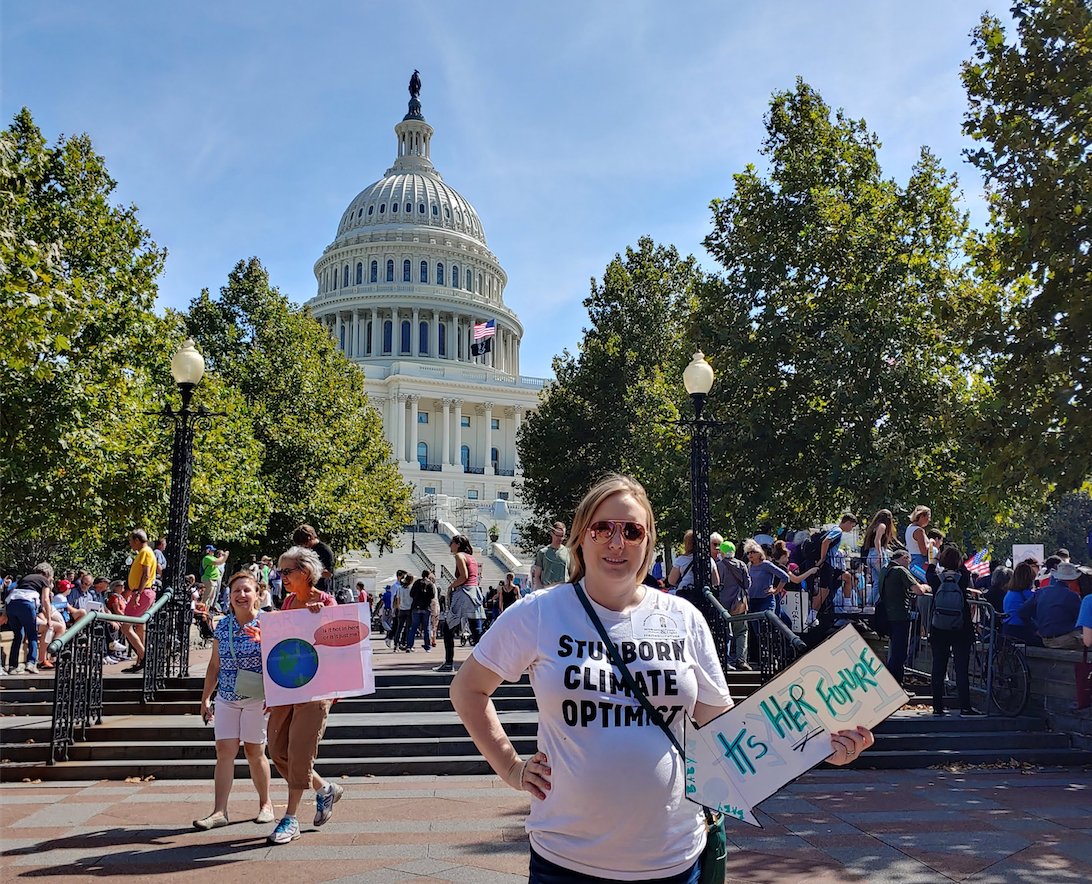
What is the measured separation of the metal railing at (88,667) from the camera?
10453 millimetres

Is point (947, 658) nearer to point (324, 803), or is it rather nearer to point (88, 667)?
point (324, 803)

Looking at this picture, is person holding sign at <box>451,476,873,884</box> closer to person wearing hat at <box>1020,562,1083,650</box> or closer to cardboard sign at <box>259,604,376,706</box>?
cardboard sign at <box>259,604,376,706</box>

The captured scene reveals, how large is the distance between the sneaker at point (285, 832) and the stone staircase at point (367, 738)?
299 centimetres

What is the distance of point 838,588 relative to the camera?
15578mm

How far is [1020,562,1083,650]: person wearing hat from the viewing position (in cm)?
1215

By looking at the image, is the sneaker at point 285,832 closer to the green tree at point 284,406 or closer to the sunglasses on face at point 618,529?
the sunglasses on face at point 618,529

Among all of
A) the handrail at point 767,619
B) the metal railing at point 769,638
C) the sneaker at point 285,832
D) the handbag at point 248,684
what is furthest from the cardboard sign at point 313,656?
the metal railing at point 769,638

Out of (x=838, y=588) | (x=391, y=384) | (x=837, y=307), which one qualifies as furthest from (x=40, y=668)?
(x=391, y=384)

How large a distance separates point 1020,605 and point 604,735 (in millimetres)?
11227

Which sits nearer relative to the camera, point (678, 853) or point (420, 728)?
point (678, 853)

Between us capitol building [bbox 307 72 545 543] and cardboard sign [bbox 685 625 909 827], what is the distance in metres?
95.9

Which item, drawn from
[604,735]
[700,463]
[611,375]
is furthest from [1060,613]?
[611,375]

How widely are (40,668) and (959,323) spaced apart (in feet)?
51.1

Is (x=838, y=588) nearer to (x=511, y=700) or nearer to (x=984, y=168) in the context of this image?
(x=511, y=700)
